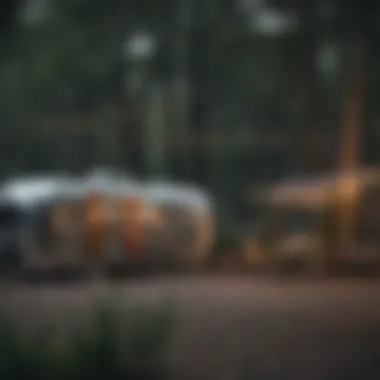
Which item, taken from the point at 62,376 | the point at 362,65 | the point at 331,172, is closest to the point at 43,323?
the point at 62,376

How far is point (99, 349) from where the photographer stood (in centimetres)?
536

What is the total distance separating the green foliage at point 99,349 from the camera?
5316 millimetres

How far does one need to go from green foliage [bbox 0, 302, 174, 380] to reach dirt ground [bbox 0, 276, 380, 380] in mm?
71

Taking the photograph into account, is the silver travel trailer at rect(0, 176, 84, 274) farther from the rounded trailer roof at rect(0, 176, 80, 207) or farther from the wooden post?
the wooden post

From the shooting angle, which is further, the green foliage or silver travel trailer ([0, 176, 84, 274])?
silver travel trailer ([0, 176, 84, 274])

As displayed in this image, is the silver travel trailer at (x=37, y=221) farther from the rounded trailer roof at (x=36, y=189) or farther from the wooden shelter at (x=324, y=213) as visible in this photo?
the wooden shelter at (x=324, y=213)

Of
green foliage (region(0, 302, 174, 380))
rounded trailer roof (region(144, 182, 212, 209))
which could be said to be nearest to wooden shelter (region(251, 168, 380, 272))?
rounded trailer roof (region(144, 182, 212, 209))

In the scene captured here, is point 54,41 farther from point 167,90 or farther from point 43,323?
point 43,323

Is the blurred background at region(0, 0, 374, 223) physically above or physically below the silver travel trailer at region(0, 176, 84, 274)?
above

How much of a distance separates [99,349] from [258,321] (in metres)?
0.77

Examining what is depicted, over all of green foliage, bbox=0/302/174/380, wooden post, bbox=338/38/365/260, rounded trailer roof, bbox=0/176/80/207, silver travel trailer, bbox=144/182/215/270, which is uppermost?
wooden post, bbox=338/38/365/260

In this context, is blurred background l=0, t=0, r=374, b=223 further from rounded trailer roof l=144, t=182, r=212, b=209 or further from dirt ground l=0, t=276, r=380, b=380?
dirt ground l=0, t=276, r=380, b=380

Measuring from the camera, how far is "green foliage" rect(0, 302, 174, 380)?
5316 millimetres

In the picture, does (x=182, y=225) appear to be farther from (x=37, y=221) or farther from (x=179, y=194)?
(x=37, y=221)
